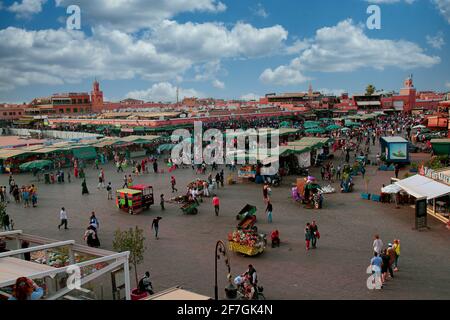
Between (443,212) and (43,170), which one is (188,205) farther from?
(43,170)

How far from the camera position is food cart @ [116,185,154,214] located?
17156 millimetres

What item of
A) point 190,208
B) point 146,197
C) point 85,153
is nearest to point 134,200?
point 146,197

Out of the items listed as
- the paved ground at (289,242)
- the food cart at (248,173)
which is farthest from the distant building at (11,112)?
the food cart at (248,173)

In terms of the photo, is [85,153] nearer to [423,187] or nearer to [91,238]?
[91,238]

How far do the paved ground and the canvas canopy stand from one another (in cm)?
100

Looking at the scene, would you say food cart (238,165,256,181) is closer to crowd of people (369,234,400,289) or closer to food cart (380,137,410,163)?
food cart (380,137,410,163)

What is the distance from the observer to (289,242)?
12.9m

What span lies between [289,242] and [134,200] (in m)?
7.25

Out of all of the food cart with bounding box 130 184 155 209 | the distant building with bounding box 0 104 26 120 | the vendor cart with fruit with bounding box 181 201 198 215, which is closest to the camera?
the vendor cart with fruit with bounding box 181 201 198 215

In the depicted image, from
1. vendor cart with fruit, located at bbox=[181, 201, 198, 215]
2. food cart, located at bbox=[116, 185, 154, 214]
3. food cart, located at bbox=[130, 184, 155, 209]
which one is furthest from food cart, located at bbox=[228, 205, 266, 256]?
food cart, located at bbox=[130, 184, 155, 209]

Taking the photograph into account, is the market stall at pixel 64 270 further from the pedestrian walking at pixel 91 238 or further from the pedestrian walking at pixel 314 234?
the pedestrian walking at pixel 314 234

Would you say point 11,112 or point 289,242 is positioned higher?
point 11,112

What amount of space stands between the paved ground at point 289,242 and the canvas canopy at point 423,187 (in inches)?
39.4

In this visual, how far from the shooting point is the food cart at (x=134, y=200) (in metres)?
17.2
